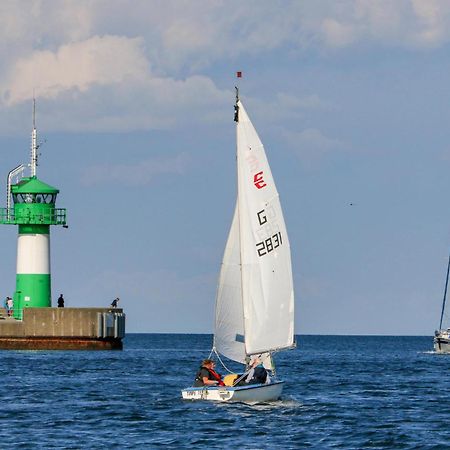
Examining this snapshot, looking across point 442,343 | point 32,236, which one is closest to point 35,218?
point 32,236

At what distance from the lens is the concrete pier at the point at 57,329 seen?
284 ft

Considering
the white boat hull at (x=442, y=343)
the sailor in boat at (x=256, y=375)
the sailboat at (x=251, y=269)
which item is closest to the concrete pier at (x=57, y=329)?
the white boat hull at (x=442, y=343)

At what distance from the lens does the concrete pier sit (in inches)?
3406

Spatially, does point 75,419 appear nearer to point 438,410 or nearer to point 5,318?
point 438,410

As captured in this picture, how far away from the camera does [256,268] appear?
1890 inches

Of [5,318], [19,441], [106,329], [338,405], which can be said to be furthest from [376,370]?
[19,441]

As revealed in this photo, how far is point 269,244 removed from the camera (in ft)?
158

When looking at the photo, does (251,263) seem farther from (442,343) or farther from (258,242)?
(442,343)

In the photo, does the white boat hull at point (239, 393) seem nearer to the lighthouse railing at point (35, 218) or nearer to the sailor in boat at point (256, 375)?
the sailor in boat at point (256, 375)

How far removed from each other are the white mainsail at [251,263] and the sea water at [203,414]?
2232 millimetres

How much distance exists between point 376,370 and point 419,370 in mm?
2751

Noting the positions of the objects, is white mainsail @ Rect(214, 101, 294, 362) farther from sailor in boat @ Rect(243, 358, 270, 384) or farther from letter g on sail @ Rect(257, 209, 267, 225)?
sailor in boat @ Rect(243, 358, 270, 384)

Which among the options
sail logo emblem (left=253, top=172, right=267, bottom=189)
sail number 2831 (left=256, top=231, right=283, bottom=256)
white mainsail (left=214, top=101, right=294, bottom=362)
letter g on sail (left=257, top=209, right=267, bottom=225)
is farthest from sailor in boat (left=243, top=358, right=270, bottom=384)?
sail logo emblem (left=253, top=172, right=267, bottom=189)

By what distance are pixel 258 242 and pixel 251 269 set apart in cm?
91
